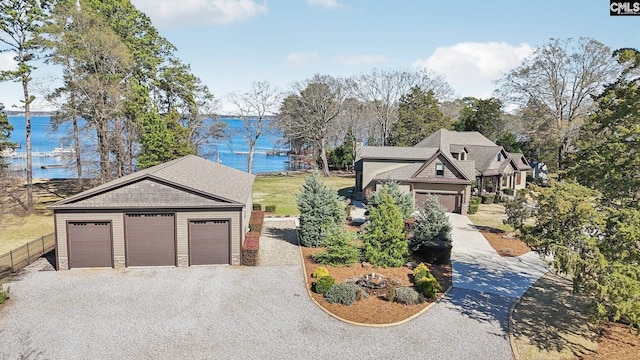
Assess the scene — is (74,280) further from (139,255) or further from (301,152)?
(301,152)

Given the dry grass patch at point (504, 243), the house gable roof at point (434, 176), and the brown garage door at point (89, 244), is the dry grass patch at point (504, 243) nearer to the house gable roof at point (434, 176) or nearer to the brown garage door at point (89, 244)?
the house gable roof at point (434, 176)

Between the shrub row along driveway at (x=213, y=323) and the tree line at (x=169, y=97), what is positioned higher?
the tree line at (x=169, y=97)

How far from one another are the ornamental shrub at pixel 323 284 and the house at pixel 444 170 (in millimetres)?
14546

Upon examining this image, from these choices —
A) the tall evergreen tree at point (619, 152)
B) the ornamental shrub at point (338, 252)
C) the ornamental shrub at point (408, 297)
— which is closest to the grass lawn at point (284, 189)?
the ornamental shrub at point (338, 252)

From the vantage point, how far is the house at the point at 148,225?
19.6 meters

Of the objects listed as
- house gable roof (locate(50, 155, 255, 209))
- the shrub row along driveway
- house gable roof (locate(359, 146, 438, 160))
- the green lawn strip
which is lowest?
the green lawn strip

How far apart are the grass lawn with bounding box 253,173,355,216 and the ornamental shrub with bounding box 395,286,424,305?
14.8 m

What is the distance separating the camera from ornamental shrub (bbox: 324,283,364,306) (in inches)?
645

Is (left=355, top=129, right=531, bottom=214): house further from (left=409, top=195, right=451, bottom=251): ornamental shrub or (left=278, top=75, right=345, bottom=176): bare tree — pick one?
(left=278, top=75, right=345, bottom=176): bare tree

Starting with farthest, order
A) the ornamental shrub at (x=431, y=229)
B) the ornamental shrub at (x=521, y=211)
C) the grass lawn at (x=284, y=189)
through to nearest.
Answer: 1. the grass lawn at (x=284, y=189)
2. the ornamental shrub at (x=431, y=229)
3. the ornamental shrub at (x=521, y=211)

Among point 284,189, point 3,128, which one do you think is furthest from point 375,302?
point 284,189

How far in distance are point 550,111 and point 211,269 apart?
41785 mm

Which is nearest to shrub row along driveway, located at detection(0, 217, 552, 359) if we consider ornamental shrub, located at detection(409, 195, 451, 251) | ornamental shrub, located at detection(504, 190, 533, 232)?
ornamental shrub, located at detection(504, 190, 533, 232)

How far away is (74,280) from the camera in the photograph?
18.5m
